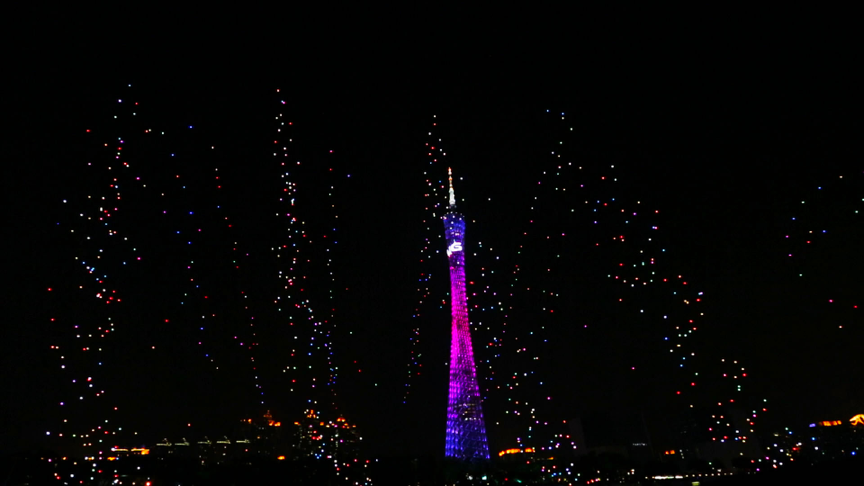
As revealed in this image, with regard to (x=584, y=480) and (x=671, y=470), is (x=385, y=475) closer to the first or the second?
(x=584, y=480)

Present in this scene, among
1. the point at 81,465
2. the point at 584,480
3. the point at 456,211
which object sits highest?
the point at 456,211

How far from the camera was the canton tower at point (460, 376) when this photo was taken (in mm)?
31188

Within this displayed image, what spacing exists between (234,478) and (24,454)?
774cm

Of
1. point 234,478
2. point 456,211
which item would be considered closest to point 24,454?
point 234,478

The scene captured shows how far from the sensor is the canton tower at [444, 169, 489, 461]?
31188 mm

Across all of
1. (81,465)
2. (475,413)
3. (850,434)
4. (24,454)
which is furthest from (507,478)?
(850,434)

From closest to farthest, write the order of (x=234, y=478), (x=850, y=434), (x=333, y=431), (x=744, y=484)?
1. (x=744, y=484)
2. (x=234, y=478)
3. (x=850, y=434)
4. (x=333, y=431)

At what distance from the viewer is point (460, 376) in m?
31.9

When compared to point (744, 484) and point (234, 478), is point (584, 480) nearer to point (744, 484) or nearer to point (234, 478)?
point (234, 478)

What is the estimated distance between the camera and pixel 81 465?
20016 millimetres

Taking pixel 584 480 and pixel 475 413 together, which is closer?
pixel 584 480

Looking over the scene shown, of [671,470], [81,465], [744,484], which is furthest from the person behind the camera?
[671,470]

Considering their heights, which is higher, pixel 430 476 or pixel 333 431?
pixel 333 431

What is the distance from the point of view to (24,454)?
795 inches
